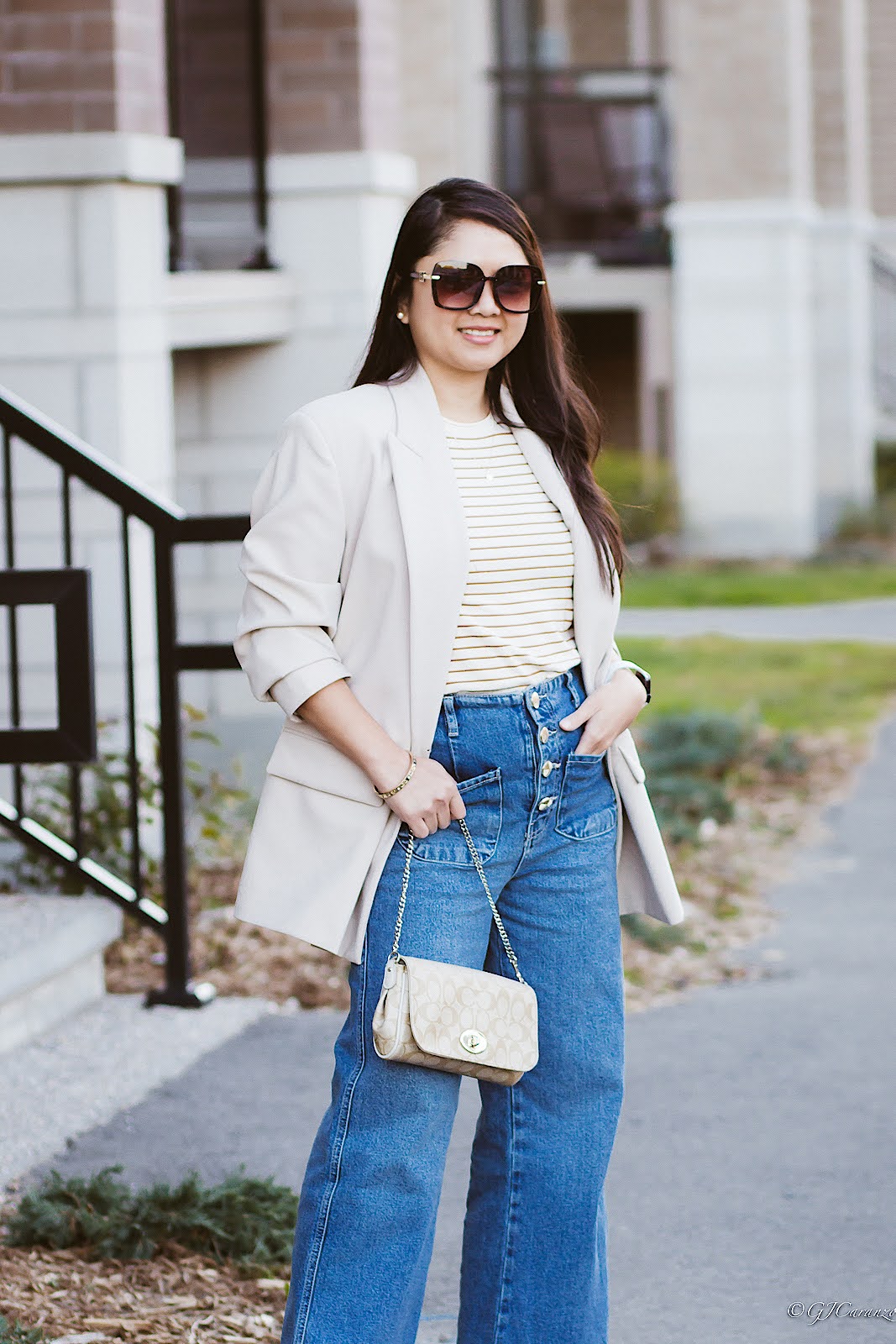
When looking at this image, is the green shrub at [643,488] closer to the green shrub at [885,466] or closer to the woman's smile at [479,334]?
the green shrub at [885,466]

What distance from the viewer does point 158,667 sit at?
4.87 meters

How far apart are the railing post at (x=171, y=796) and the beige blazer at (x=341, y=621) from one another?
2.08 metres

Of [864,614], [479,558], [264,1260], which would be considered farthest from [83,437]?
[864,614]

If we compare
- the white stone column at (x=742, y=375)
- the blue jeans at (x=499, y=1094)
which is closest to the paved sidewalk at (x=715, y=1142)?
the blue jeans at (x=499, y=1094)

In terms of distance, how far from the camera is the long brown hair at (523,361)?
288cm

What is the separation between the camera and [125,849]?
5.62 m

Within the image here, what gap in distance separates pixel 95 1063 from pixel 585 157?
14.5 m

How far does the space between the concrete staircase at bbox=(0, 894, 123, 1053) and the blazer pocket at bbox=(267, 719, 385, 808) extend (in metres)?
1.95

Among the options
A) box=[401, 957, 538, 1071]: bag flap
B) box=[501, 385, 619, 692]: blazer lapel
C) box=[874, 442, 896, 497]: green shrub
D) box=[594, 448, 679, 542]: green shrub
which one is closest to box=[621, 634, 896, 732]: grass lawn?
box=[594, 448, 679, 542]: green shrub

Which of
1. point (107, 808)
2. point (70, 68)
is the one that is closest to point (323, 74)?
point (70, 68)

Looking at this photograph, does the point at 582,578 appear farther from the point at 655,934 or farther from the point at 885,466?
the point at 885,466

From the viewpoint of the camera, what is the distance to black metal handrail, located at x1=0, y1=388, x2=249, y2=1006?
486cm

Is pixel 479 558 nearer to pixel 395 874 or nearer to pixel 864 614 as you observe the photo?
pixel 395 874

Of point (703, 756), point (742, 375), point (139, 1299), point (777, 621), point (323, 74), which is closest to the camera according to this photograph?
point (139, 1299)
